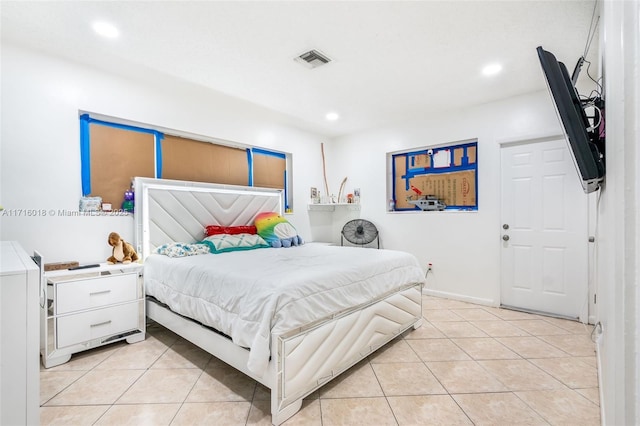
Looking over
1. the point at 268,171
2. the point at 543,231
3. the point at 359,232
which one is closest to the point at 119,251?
the point at 268,171

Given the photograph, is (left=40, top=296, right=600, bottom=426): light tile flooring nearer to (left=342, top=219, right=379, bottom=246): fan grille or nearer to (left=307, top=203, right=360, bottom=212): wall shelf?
(left=342, top=219, right=379, bottom=246): fan grille

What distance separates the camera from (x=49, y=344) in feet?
7.10

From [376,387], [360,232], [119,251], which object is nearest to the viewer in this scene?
[376,387]

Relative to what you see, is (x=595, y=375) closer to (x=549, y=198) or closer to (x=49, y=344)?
(x=549, y=198)

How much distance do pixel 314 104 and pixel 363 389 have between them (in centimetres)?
318

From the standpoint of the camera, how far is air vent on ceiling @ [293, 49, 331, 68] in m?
2.55

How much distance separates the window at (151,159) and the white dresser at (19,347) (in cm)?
233

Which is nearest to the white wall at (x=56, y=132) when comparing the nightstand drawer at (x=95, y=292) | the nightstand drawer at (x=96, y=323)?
the nightstand drawer at (x=95, y=292)

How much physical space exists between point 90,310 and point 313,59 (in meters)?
2.87

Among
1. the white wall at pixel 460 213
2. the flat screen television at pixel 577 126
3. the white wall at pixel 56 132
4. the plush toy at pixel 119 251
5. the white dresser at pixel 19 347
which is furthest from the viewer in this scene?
the white wall at pixel 460 213

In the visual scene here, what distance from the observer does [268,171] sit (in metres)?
4.40

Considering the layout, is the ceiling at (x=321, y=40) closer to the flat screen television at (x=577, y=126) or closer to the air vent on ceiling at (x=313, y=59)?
the air vent on ceiling at (x=313, y=59)

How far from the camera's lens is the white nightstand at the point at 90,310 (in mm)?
2178

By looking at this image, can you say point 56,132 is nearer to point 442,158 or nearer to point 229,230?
point 229,230
